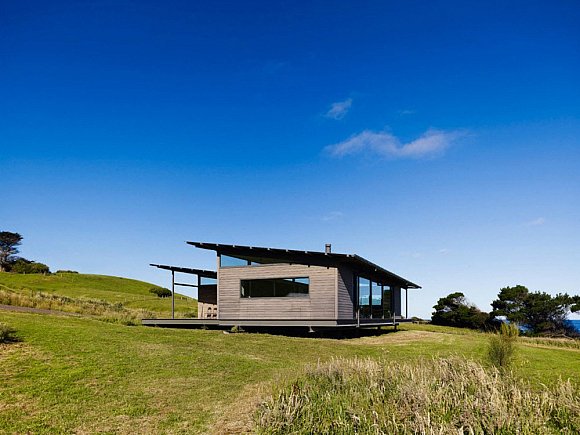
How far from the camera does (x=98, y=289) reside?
171 feet

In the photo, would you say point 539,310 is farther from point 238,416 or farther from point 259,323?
point 238,416

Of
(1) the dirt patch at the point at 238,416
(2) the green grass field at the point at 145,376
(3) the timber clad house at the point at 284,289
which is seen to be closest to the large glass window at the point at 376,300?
(3) the timber clad house at the point at 284,289

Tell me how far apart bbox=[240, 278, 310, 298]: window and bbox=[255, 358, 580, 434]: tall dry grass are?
43.4 feet

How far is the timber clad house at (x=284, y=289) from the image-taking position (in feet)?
64.1

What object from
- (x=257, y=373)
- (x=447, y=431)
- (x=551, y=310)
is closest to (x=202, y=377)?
(x=257, y=373)

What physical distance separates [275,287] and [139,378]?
12086mm

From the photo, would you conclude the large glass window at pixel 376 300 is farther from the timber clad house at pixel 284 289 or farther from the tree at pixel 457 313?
the tree at pixel 457 313

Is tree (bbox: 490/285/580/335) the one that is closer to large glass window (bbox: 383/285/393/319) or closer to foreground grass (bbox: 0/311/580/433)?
large glass window (bbox: 383/285/393/319)

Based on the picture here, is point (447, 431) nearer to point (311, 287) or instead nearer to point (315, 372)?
point (315, 372)

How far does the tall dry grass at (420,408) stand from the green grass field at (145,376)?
2.66ft

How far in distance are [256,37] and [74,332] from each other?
14.1 m

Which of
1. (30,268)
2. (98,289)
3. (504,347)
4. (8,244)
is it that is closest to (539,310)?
(504,347)

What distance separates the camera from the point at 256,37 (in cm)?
1869

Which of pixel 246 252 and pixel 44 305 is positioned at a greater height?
pixel 246 252
